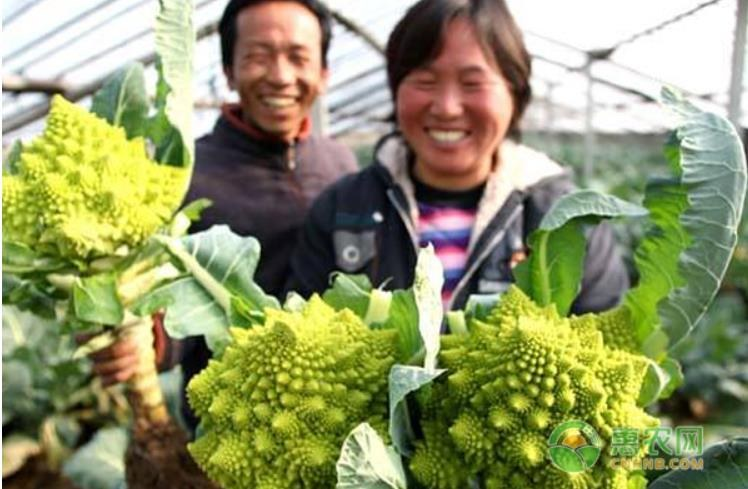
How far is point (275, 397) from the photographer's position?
0.55m

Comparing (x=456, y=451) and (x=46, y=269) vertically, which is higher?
(x=46, y=269)

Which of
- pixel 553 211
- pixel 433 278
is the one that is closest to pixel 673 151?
pixel 553 211

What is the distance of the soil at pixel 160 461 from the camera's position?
2.60 ft

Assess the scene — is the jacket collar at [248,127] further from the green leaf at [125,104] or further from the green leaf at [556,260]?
the green leaf at [556,260]

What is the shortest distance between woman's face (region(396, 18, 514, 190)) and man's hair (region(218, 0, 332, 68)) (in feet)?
0.90

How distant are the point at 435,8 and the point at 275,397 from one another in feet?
1.90

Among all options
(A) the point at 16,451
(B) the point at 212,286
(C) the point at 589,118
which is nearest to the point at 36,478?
(A) the point at 16,451

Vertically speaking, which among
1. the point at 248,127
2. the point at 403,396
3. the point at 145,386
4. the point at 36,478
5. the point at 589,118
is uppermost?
the point at 248,127

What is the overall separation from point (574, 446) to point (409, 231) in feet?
1.79

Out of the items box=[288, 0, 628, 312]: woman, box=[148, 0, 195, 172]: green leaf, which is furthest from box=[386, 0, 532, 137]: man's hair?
box=[148, 0, 195, 172]: green leaf

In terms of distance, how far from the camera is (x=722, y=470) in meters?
0.56

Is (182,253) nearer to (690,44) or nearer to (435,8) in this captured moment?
(435,8)

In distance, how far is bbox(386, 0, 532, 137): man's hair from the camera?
3.07 ft

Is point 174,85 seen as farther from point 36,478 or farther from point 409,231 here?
point 36,478
